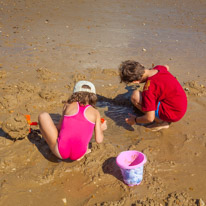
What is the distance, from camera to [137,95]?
3.39 metres

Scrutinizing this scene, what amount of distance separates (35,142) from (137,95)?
1.39 meters

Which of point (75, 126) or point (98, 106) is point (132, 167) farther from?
point (98, 106)

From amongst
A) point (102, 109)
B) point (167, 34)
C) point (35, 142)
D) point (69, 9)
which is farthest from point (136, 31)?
point (35, 142)

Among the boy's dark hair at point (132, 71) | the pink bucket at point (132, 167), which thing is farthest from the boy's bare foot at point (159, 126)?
the pink bucket at point (132, 167)

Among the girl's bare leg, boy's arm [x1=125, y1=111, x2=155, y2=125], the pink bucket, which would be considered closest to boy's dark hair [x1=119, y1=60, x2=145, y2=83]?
boy's arm [x1=125, y1=111, x2=155, y2=125]

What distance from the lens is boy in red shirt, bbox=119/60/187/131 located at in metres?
3.16

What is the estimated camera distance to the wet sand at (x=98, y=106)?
2535 millimetres

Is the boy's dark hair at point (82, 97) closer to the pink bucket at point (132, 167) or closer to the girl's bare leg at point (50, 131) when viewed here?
the girl's bare leg at point (50, 131)

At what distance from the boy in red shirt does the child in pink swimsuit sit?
70cm

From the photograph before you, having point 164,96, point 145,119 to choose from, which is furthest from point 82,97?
point 164,96

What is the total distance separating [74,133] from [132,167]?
66 centimetres

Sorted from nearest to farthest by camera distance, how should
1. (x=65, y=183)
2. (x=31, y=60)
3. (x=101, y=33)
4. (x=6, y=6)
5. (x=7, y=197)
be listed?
(x=7, y=197)
(x=65, y=183)
(x=31, y=60)
(x=101, y=33)
(x=6, y=6)

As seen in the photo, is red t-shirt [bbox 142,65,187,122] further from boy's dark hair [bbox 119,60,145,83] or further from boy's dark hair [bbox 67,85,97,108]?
boy's dark hair [bbox 67,85,97,108]

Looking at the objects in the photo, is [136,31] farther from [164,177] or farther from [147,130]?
[164,177]
